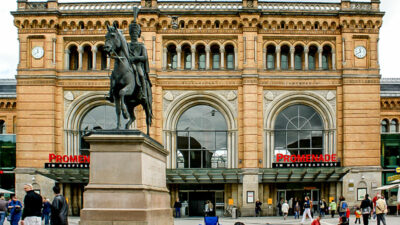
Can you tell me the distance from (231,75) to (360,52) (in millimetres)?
10179

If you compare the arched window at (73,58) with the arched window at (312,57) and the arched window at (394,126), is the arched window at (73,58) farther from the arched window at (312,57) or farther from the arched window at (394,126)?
the arched window at (394,126)

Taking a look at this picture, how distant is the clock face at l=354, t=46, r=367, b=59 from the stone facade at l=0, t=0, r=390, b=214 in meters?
0.25

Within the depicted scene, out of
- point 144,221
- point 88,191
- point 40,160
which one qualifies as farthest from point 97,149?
point 40,160

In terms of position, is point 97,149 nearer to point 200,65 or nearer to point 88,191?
point 88,191

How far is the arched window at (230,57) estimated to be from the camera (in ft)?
164

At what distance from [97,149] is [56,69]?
32.2 m

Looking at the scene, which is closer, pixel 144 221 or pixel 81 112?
pixel 144 221

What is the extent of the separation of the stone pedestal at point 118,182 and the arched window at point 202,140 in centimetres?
3081

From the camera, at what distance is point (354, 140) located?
47969mm

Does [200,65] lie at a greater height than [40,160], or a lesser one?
greater

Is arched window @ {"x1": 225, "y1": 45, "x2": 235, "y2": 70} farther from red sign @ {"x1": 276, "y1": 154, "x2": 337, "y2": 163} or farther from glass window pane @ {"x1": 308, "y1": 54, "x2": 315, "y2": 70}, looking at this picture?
red sign @ {"x1": 276, "y1": 154, "x2": 337, "y2": 163}

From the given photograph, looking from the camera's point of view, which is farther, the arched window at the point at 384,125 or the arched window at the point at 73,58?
the arched window at the point at 384,125

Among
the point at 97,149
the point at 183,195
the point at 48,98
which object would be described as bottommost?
the point at 183,195

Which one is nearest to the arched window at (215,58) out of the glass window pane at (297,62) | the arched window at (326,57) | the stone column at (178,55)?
the stone column at (178,55)
